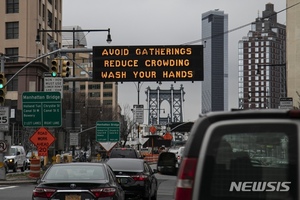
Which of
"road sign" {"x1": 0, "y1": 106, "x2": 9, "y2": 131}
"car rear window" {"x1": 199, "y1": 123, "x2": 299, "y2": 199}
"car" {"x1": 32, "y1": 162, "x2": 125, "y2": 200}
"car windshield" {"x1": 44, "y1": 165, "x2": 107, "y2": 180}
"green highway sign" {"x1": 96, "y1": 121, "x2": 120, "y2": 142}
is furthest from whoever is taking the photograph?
"green highway sign" {"x1": 96, "y1": 121, "x2": 120, "y2": 142}

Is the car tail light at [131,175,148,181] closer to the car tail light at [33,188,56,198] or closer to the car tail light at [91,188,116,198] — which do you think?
the car tail light at [91,188,116,198]

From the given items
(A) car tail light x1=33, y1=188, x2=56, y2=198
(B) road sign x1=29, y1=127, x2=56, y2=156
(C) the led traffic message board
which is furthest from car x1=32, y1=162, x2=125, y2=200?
(C) the led traffic message board

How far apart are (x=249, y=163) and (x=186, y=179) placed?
1.82 feet

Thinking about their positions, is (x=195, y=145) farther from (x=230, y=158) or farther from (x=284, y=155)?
(x=284, y=155)

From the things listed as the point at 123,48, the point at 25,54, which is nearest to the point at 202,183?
the point at 123,48

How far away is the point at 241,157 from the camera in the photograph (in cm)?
593

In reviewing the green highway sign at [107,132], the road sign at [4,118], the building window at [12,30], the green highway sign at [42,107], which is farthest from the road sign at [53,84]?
the building window at [12,30]

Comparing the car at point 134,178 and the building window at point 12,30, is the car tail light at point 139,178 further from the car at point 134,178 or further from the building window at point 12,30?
the building window at point 12,30

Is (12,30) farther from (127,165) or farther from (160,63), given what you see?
(127,165)

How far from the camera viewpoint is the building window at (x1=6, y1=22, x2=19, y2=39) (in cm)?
7262

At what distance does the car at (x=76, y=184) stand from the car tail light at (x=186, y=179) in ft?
26.6

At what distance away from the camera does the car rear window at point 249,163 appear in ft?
19.0

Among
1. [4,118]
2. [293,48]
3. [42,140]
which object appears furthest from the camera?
[293,48]

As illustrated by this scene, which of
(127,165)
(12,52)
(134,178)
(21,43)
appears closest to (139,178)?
(134,178)
